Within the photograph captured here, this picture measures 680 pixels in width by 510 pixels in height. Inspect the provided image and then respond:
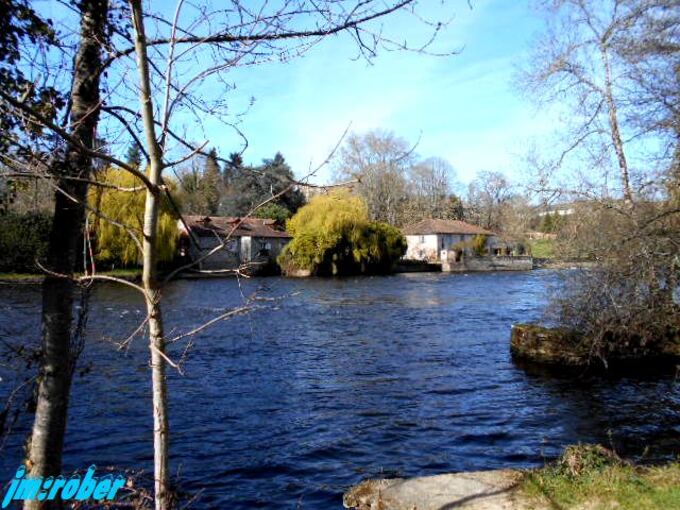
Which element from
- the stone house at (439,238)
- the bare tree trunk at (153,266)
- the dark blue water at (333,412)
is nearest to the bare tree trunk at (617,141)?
the dark blue water at (333,412)

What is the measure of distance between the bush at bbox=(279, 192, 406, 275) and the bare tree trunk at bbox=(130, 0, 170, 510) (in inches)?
1873

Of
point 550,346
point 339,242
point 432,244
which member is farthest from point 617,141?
point 432,244

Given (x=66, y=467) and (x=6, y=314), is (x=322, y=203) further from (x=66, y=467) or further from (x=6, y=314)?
(x=66, y=467)

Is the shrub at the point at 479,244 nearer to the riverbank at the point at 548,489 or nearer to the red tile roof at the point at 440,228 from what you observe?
the red tile roof at the point at 440,228

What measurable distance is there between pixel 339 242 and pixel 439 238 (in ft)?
79.3

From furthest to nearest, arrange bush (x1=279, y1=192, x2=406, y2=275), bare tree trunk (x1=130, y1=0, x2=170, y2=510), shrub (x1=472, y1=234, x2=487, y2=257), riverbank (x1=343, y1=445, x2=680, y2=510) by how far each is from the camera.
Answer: shrub (x1=472, y1=234, x2=487, y2=257) → bush (x1=279, y1=192, x2=406, y2=275) → riverbank (x1=343, y1=445, x2=680, y2=510) → bare tree trunk (x1=130, y1=0, x2=170, y2=510)

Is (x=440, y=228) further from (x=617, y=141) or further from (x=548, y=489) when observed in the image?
(x=548, y=489)

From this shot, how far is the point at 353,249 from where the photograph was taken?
179 feet

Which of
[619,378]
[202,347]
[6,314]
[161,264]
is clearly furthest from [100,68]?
[161,264]

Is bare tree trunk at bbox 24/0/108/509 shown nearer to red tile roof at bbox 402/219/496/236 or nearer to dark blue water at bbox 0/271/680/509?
dark blue water at bbox 0/271/680/509

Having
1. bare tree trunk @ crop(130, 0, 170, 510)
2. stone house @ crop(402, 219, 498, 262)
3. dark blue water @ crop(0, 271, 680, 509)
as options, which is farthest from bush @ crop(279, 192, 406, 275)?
bare tree trunk @ crop(130, 0, 170, 510)

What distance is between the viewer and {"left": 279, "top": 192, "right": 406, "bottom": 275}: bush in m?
52.2

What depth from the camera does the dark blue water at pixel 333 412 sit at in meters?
7.80

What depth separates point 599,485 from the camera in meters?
5.21
